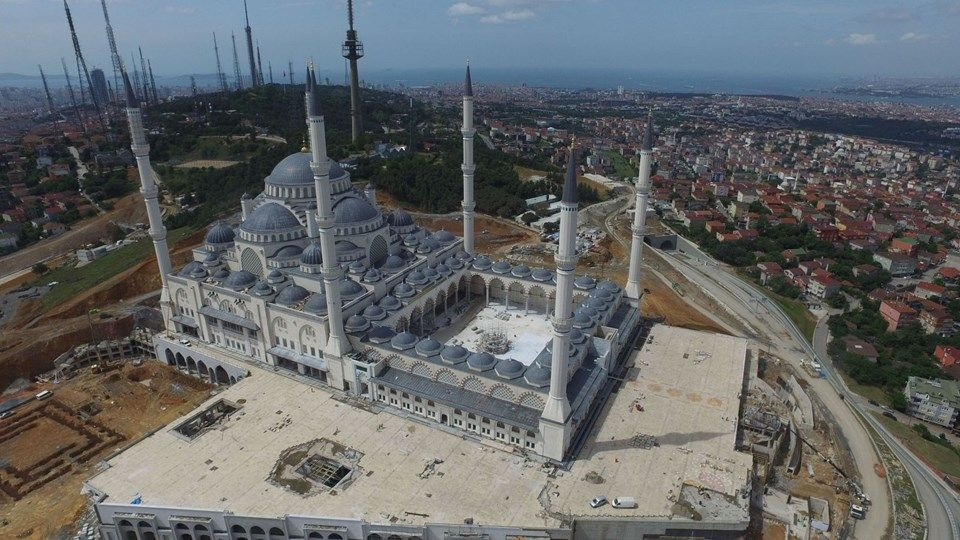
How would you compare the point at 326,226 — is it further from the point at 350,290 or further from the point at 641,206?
the point at 641,206

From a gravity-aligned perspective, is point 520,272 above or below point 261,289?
below

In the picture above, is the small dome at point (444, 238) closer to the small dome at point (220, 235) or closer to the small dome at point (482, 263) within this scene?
the small dome at point (482, 263)

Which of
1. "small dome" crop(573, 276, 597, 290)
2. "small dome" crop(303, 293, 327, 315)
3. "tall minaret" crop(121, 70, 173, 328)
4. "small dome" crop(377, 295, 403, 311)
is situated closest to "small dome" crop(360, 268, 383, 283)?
"small dome" crop(377, 295, 403, 311)

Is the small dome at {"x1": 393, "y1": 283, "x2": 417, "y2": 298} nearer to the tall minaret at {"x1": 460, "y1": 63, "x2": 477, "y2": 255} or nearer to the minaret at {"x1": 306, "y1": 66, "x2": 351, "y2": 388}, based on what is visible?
the minaret at {"x1": 306, "y1": 66, "x2": 351, "y2": 388}

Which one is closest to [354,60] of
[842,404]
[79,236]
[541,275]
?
[79,236]

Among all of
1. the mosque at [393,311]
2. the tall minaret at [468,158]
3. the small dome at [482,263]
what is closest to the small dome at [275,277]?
the mosque at [393,311]

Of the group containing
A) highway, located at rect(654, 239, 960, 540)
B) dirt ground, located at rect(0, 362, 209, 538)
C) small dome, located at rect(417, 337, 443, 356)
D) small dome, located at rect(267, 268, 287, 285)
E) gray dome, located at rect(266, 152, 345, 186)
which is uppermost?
gray dome, located at rect(266, 152, 345, 186)
